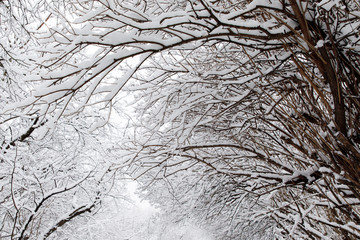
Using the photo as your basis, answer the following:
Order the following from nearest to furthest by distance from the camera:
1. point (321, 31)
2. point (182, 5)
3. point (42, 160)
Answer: point (321, 31) < point (182, 5) < point (42, 160)

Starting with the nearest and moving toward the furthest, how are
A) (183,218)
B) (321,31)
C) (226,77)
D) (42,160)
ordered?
1. (321,31)
2. (226,77)
3. (42,160)
4. (183,218)

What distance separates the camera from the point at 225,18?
5.03ft

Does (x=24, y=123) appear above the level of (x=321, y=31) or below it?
above

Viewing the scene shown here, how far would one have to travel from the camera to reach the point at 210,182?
14.9 ft

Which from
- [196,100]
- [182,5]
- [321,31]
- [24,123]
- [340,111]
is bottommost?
[340,111]

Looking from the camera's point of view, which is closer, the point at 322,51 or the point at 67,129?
the point at 322,51

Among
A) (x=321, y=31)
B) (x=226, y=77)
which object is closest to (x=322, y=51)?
(x=321, y=31)

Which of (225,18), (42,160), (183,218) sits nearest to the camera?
(225,18)

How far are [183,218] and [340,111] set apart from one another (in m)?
9.26

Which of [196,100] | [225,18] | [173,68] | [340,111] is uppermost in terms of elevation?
[173,68]

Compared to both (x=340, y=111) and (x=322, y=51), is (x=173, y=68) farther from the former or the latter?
(x=340, y=111)

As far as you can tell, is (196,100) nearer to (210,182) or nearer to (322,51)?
(322,51)

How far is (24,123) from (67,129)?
1200 mm

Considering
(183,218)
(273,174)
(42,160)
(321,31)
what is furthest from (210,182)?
(183,218)
